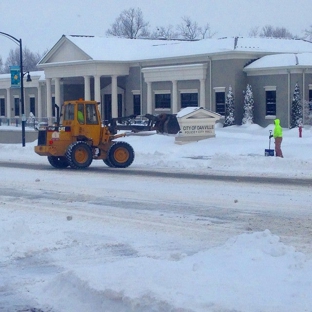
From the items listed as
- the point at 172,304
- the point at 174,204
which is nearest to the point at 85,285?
the point at 172,304

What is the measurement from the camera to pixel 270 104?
48.4 meters

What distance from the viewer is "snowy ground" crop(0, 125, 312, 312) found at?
24.3 feet

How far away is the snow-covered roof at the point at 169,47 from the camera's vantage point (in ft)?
169

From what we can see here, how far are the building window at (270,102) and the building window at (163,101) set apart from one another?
8.29 m

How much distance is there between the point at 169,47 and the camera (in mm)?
56594

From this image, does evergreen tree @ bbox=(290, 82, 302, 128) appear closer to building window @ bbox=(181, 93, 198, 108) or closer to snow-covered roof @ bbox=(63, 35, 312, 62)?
snow-covered roof @ bbox=(63, 35, 312, 62)

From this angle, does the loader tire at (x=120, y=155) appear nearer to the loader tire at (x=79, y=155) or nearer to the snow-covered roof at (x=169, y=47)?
the loader tire at (x=79, y=155)

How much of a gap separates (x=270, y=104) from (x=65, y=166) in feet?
80.8

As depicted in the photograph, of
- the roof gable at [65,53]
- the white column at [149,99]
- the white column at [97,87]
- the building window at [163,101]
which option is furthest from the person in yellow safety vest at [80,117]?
the roof gable at [65,53]

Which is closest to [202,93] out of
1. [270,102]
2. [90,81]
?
[270,102]

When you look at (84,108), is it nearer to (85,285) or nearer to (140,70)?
(85,285)

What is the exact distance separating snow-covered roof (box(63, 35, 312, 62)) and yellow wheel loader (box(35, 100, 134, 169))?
80.4 ft

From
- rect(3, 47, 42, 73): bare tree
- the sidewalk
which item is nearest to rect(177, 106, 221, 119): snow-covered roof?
the sidewalk

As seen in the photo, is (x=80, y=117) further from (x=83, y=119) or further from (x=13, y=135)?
(x=13, y=135)
